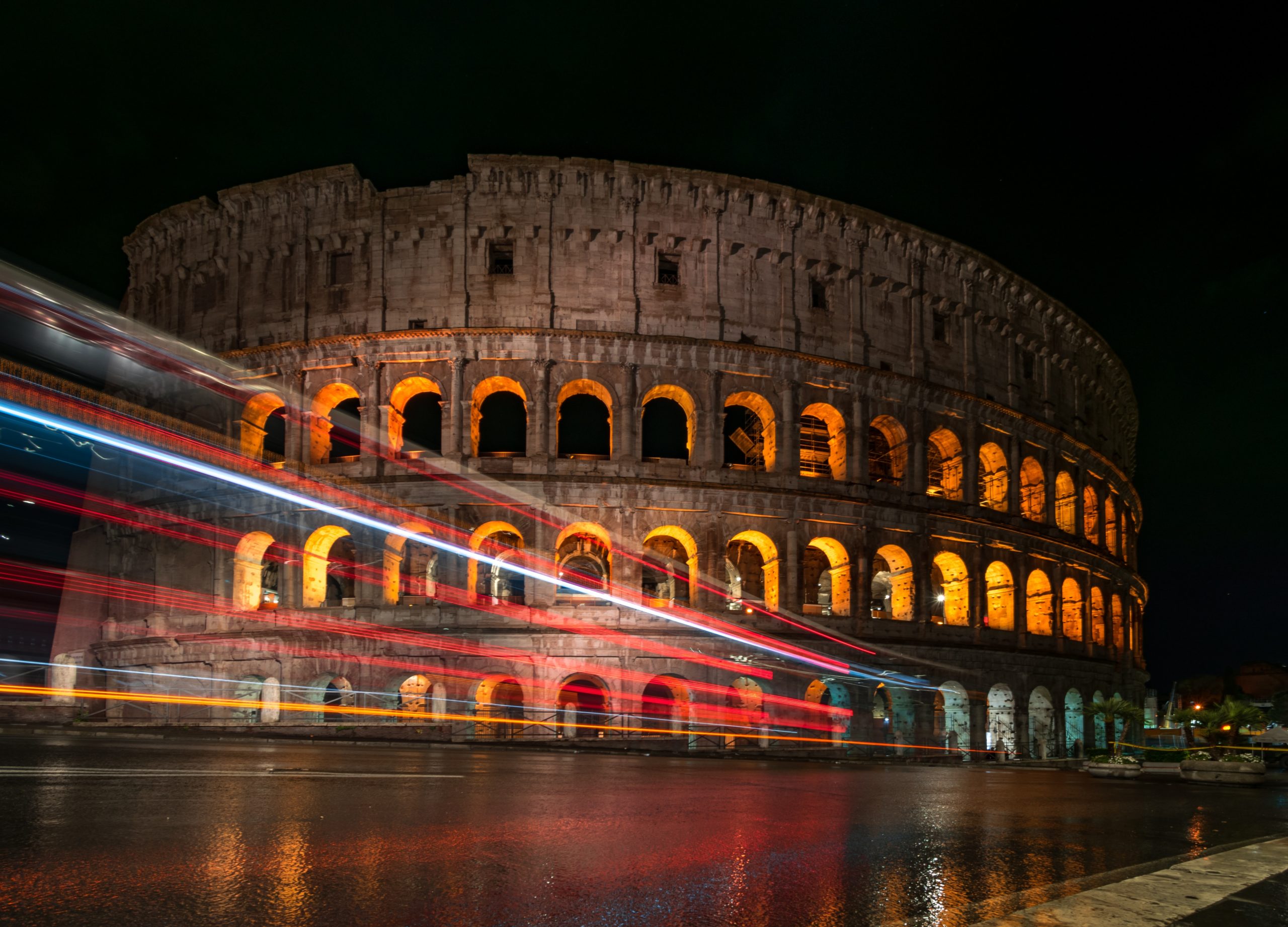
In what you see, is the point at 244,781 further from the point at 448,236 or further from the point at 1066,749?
the point at 1066,749

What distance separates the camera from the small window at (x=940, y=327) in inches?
1361

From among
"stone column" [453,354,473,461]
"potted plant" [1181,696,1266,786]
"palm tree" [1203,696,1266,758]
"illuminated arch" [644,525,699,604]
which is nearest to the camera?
"potted plant" [1181,696,1266,786]

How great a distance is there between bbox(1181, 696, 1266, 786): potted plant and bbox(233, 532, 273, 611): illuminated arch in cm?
2624

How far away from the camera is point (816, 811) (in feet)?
29.6

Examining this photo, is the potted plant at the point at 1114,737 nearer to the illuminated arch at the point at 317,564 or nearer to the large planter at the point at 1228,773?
the large planter at the point at 1228,773

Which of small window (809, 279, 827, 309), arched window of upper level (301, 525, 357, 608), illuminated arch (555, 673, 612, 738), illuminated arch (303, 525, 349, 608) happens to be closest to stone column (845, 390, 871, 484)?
small window (809, 279, 827, 309)

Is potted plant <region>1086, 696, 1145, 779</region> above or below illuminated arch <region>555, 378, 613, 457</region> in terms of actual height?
below

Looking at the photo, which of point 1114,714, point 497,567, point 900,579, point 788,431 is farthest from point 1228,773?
point 497,567

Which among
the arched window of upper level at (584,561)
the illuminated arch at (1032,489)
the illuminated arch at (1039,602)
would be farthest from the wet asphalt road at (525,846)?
the illuminated arch at (1032,489)

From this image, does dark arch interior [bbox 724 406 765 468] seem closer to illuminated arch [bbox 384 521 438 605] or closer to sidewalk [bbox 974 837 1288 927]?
illuminated arch [bbox 384 521 438 605]

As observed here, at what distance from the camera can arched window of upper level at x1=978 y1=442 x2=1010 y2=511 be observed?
35.1m

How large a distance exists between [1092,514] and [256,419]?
113 feet

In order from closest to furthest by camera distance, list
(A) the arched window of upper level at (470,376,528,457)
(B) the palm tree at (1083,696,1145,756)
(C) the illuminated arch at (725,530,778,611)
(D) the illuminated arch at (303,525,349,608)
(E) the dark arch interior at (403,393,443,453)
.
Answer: (D) the illuminated arch at (303,525,349,608) → (C) the illuminated arch at (725,530,778,611) → (B) the palm tree at (1083,696,1145,756) → (E) the dark arch interior at (403,393,443,453) → (A) the arched window of upper level at (470,376,528,457)

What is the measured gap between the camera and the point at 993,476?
117 ft
